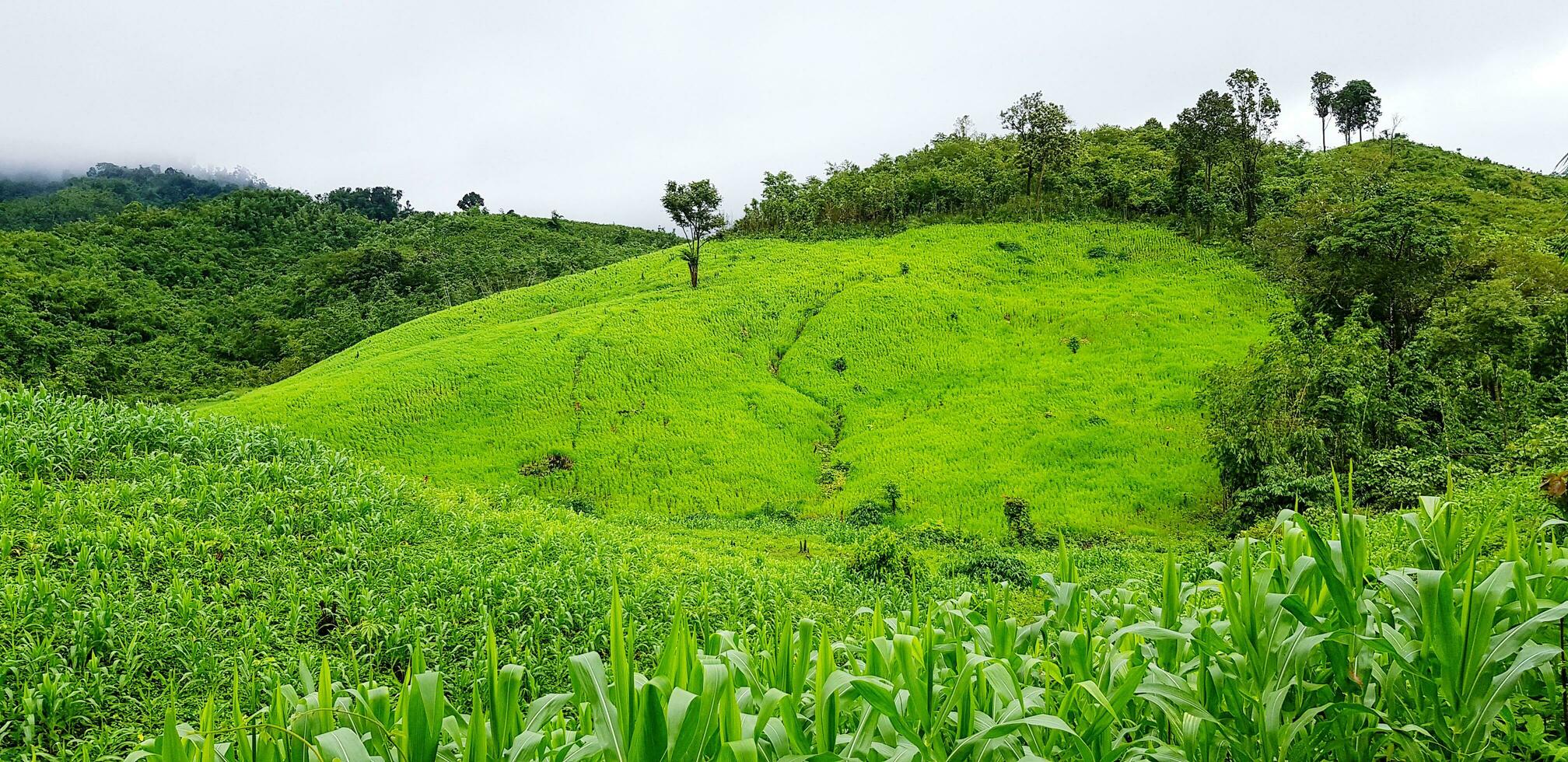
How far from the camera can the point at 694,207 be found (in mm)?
35156

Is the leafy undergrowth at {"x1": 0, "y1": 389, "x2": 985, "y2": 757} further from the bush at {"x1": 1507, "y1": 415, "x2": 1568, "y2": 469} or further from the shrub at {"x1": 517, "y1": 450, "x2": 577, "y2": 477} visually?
the shrub at {"x1": 517, "y1": 450, "x2": 577, "y2": 477}

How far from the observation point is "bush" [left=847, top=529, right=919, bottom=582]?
1055 cm

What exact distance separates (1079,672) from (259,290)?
242 feet

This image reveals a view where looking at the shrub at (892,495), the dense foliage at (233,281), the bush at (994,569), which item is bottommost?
the shrub at (892,495)

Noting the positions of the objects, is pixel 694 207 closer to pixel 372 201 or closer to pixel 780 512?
pixel 780 512

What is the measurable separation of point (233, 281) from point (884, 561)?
72152mm

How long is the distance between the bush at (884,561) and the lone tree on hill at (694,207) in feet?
84.1

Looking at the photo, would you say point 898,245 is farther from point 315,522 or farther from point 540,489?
point 315,522

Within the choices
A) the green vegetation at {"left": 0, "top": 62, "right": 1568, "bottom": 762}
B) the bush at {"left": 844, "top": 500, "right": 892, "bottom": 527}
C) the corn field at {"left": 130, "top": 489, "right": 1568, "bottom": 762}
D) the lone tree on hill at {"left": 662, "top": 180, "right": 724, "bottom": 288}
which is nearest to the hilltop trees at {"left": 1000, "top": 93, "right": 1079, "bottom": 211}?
the green vegetation at {"left": 0, "top": 62, "right": 1568, "bottom": 762}

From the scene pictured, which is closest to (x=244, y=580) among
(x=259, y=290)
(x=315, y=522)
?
(x=315, y=522)

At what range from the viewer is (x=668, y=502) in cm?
2075

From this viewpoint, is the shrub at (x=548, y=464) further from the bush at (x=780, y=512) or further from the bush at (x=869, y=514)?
the bush at (x=869, y=514)

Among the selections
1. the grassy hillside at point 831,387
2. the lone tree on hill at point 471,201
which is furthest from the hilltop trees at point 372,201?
the grassy hillside at point 831,387

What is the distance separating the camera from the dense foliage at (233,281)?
4175 centimetres
